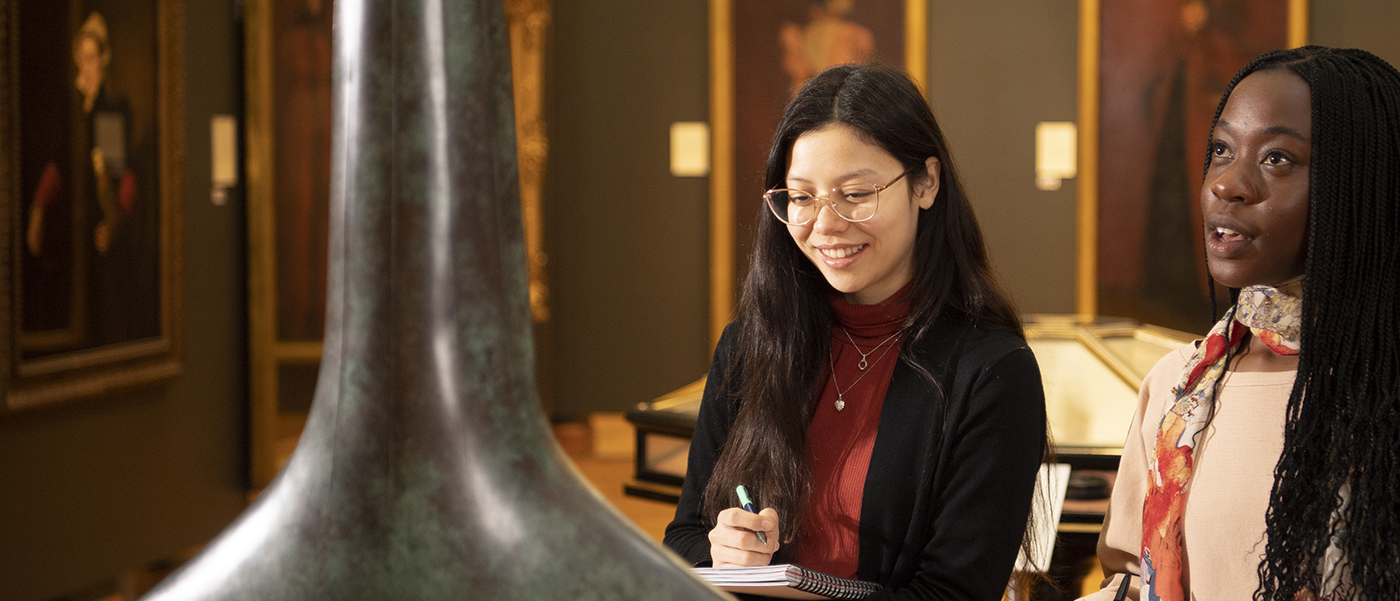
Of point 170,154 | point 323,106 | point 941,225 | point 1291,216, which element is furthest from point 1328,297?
point 323,106

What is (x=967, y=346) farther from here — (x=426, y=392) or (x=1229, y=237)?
(x=426, y=392)

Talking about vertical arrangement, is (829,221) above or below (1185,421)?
above

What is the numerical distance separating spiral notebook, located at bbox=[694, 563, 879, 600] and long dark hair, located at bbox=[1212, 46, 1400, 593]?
1.58 ft

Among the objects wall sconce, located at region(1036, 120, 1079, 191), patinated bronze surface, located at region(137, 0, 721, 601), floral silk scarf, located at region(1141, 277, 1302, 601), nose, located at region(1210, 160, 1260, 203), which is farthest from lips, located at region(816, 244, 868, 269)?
wall sconce, located at region(1036, 120, 1079, 191)

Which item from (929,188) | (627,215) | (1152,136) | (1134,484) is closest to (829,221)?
(929,188)

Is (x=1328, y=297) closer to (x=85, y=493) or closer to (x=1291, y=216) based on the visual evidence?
(x=1291, y=216)

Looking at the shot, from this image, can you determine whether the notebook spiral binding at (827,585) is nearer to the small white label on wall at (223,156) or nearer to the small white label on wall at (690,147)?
the small white label on wall at (223,156)

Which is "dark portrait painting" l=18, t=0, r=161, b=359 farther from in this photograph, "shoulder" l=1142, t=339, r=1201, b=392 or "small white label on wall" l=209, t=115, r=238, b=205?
"shoulder" l=1142, t=339, r=1201, b=392

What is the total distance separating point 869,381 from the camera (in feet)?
5.47

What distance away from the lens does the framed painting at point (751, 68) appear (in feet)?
29.1

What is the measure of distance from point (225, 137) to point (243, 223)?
0.47 meters

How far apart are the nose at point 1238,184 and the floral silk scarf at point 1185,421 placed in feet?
0.41

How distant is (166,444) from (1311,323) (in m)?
5.05

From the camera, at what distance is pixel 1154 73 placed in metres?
8.55
